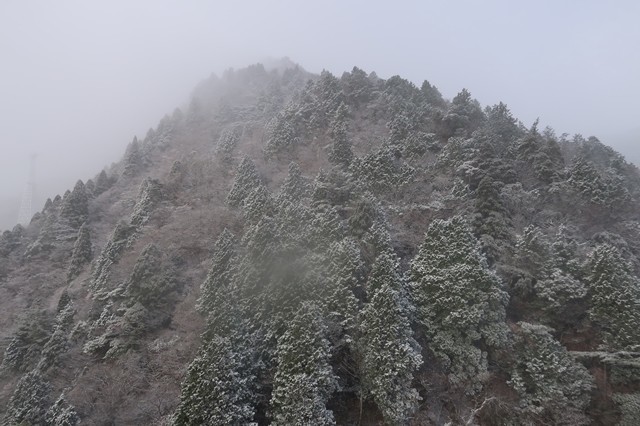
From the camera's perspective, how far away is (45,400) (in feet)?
77.4

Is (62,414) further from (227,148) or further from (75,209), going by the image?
(227,148)

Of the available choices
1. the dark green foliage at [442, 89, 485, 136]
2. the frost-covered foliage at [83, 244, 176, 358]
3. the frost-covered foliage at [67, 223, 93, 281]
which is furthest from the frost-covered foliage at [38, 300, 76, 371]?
the dark green foliage at [442, 89, 485, 136]

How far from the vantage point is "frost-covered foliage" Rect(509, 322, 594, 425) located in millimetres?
18375

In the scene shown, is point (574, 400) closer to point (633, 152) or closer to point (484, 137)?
point (484, 137)

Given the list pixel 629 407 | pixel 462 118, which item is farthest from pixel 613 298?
pixel 462 118

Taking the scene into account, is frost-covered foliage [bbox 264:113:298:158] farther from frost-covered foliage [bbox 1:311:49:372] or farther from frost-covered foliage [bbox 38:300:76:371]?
frost-covered foliage [bbox 1:311:49:372]

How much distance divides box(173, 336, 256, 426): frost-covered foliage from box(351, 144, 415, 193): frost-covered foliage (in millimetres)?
17408

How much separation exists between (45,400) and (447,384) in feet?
69.6

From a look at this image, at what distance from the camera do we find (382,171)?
33.3 meters

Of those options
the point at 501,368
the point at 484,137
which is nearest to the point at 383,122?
the point at 484,137

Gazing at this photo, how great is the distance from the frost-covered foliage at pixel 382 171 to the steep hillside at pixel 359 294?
0.13 m

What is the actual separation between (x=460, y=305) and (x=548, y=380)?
15.5 feet

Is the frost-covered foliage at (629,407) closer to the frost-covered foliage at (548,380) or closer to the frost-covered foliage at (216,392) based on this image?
the frost-covered foliage at (548,380)

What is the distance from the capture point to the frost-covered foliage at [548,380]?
1838 cm
